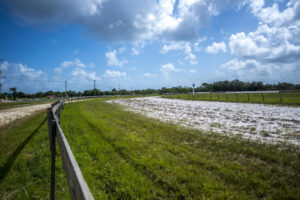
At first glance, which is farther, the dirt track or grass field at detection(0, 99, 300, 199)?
the dirt track

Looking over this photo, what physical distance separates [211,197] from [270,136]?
17.1 feet

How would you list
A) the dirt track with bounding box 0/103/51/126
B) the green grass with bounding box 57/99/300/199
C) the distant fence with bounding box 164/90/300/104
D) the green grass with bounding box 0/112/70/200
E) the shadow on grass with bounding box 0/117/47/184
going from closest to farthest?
the green grass with bounding box 57/99/300/199, the green grass with bounding box 0/112/70/200, the shadow on grass with bounding box 0/117/47/184, the dirt track with bounding box 0/103/51/126, the distant fence with bounding box 164/90/300/104

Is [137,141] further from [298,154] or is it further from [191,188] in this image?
[298,154]

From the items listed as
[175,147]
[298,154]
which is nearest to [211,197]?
[175,147]

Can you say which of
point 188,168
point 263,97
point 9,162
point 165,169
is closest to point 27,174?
point 9,162

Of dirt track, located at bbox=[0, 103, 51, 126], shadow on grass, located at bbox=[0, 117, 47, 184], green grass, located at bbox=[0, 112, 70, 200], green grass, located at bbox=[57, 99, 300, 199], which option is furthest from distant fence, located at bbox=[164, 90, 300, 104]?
dirt track, located at bbox=[0, 103, 51, 126]

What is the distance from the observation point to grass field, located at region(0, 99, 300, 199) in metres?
2.93

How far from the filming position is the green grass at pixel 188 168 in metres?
2.90

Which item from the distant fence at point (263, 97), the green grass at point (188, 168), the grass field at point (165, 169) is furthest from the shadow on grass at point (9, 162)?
the distant fence at point (263, 97)

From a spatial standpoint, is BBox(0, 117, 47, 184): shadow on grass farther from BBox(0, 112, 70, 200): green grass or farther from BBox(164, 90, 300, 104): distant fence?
BBox(164, 90, 300, 104): distant fence

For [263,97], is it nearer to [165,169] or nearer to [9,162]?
[165,169]

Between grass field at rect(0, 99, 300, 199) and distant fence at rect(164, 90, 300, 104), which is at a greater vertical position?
distant fence at rect(164, 90, 300, 104)

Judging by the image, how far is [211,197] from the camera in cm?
272

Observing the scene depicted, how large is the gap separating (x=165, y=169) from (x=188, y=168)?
61 cm
